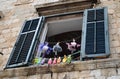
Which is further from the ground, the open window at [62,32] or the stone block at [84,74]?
the open window at [62,32]

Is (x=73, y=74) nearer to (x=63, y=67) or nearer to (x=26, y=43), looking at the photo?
(x=63, y=67)

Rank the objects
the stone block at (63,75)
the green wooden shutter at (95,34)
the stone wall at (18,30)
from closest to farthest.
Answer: the stone wall at (18,30) < the stone block at (63,75) < the green wooden shutter at (95,34)

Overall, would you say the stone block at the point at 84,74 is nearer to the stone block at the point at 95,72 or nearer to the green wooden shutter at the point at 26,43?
the stone block at the point at 95,72

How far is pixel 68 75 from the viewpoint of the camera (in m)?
6.21

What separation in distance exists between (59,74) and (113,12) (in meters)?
2.73

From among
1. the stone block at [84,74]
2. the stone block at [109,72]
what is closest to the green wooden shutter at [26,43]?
the stone block at [84,74]

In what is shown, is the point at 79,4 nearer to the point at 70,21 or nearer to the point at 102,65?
the point at 70,21

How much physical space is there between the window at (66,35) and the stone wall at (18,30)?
315 millimetres

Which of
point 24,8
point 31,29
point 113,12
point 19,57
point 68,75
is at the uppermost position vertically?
point 24,8

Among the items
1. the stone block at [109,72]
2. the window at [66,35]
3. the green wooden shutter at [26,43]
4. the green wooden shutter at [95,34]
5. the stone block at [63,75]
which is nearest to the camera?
the stone block at [109,72]

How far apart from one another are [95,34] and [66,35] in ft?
7.06

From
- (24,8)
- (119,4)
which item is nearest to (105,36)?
(119,4)

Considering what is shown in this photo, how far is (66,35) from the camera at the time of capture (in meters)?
9.04

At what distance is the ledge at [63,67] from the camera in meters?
6.12
